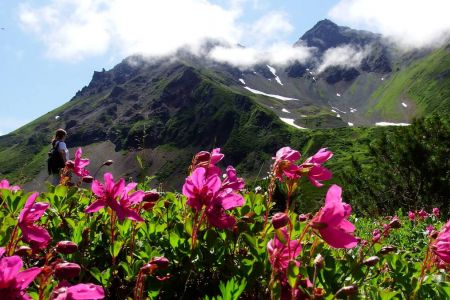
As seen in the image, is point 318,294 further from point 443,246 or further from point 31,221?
point 31,221

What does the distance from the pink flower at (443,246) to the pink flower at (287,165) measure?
766mm

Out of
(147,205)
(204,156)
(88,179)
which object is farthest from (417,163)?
(147,205)

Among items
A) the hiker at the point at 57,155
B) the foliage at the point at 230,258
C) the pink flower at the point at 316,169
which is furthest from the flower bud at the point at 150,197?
the hiker at the point at 57,155

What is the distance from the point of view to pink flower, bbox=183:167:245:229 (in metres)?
2.31

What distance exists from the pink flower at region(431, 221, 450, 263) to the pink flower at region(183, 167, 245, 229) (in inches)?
38.6

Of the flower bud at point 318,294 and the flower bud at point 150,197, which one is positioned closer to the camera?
the flower bud at point 318,294

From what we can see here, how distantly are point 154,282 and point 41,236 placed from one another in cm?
59

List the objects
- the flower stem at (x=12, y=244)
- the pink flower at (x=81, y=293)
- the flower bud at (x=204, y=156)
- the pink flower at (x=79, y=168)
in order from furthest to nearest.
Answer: the pink flower at (x=79, y=168) < the flower bud at (x=204, y=156) < the flower stem at (x=12, y=244) < the pink flower at (x=81, y=293)

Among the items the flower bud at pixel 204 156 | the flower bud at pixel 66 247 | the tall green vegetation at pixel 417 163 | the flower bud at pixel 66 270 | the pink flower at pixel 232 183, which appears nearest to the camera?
the flower bud at pixel 66 270

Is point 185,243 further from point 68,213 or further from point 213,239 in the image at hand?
point 68,213

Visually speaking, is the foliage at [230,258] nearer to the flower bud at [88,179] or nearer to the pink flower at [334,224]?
the pink flower at [334,224]

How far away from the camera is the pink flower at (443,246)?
7.22 ft

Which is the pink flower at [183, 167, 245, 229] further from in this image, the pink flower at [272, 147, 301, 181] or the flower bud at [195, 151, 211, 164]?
the flower bud at [195, 151, 211, 164]

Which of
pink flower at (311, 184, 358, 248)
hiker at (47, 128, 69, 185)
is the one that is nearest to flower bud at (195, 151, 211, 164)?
pink flower at (311, 184, 358, 248)
